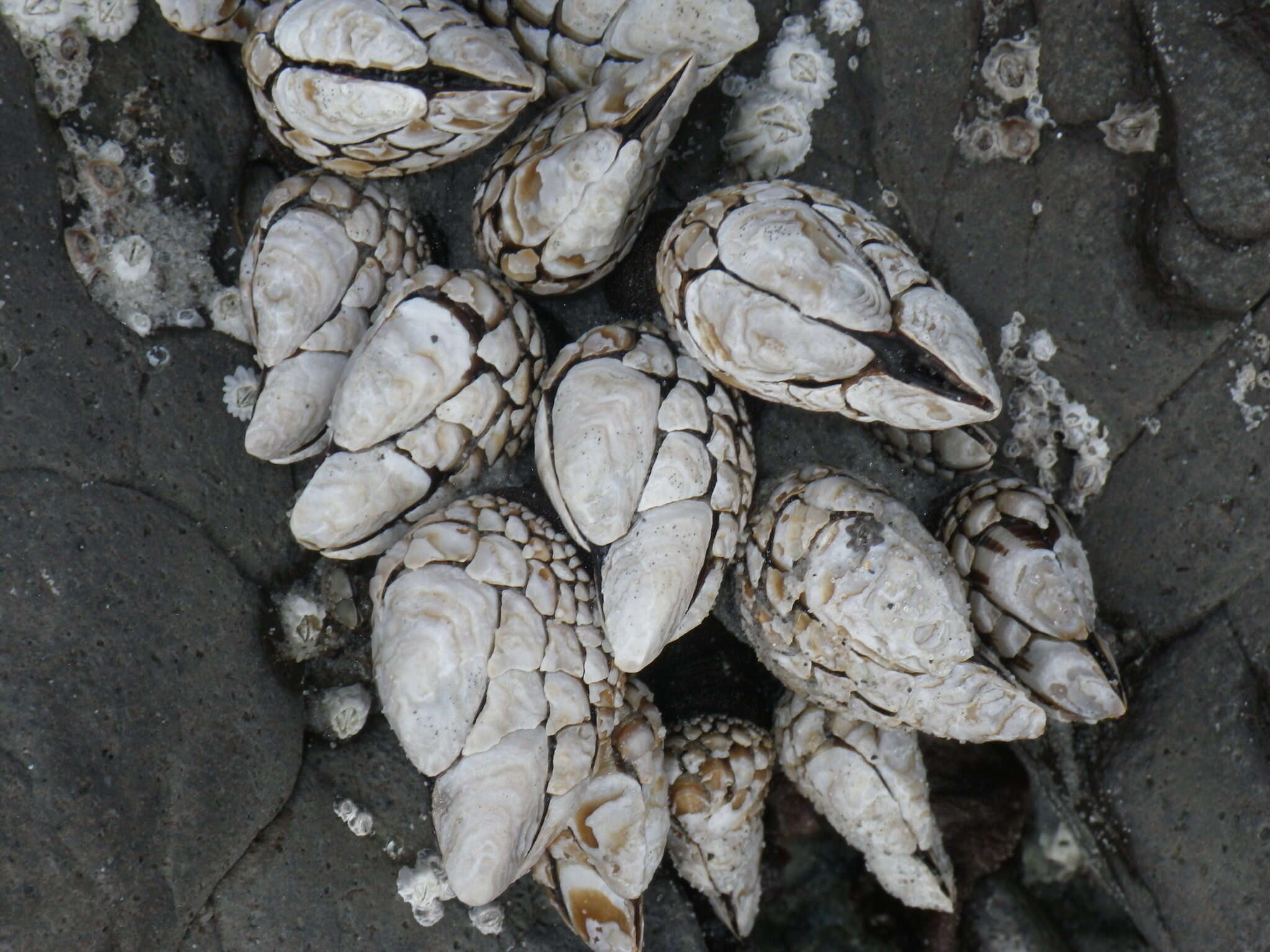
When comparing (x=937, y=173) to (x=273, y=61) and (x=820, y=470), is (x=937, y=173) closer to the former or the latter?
(x=820, y=470)

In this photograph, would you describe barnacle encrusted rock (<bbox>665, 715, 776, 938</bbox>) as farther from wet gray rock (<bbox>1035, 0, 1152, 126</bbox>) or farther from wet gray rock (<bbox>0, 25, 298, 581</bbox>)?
wet gray rock (<bbox>1035, 0, 1152, 126</bbox>)

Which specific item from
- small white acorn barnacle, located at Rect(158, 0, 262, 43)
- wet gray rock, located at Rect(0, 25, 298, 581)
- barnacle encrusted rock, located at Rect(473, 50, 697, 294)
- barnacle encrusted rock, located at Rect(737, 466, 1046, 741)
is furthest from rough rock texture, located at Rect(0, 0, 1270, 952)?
barnacle encrusted rock, located at Rect(737, 466, 1046, 741)

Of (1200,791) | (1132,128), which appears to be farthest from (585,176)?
(1200,791)

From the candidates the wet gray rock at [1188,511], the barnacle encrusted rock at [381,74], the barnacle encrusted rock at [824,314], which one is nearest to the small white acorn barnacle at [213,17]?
the barnacle encrusted rock at [381,74]

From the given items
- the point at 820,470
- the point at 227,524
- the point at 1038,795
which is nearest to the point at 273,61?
the point at 227,524

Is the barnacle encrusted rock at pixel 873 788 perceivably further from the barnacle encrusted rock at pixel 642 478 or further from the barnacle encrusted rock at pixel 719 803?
the barnacle encrusted rock at pixel 642 478

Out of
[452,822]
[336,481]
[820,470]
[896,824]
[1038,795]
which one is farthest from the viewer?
[1038,795]
